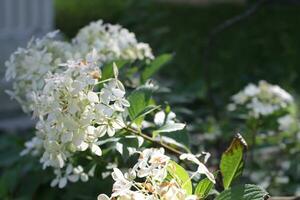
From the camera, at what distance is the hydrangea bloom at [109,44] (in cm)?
182

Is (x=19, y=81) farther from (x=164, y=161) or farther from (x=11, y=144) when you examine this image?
(x=164, y=161)

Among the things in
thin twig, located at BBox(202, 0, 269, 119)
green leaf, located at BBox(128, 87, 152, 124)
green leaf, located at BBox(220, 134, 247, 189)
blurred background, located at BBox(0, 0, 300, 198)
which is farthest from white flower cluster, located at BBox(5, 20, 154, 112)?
thin twig, located at BBox(202, 0, 269, 119)

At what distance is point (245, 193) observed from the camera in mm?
1133

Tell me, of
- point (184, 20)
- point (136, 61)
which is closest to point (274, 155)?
point (136, 61)

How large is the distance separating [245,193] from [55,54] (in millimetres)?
746

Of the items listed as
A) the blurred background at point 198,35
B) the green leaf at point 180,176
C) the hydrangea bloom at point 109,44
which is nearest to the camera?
the green leaf at point 180,176

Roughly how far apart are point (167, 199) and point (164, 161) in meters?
0.07

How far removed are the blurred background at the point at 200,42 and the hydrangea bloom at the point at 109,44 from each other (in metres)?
0.27

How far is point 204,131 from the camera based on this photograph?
106 inches

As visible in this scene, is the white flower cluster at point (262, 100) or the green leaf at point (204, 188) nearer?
the green leaf at point (204, 188)

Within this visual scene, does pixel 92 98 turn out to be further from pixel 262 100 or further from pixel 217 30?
pixel 217 30

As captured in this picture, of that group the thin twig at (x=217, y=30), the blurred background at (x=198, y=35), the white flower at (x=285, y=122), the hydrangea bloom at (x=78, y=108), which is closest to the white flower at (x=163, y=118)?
the hydrangea bloom at (x=78, y=108)

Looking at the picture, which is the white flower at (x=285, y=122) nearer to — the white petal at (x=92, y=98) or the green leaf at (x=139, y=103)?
the green leaf at (x=139, y=103)

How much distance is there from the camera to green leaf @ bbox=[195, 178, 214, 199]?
1156mm
